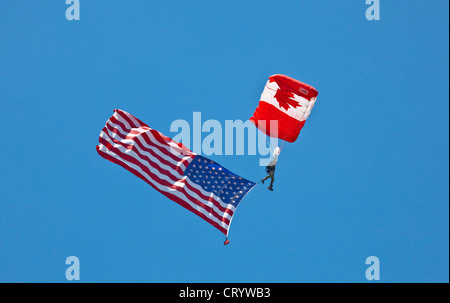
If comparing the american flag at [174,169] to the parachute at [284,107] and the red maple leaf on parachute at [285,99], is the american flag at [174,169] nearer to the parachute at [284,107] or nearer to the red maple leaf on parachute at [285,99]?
the parachute at [284,107]

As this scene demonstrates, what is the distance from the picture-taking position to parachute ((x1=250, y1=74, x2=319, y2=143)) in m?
32.0

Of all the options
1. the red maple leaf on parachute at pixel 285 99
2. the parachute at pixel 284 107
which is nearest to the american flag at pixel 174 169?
the parachute at pixel 284 107

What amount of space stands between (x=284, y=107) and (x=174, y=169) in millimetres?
5636

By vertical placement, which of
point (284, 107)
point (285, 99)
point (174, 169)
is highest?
point (285, 99)

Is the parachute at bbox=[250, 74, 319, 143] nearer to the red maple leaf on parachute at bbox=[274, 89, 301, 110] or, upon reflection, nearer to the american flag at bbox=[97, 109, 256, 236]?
the red maple leaf on parachute at bbox=[274, 89, 301, 110]

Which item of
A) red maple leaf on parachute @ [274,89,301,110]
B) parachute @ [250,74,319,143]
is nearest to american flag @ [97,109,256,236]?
parachute @ [250,74,319,143]

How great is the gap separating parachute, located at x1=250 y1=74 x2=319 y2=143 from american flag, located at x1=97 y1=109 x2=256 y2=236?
269cm

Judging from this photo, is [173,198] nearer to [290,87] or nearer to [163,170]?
[163,170]

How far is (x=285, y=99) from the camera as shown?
1277 inches

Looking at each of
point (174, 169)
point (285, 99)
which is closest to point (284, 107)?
point (285, 99)

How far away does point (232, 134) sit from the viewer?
35781mm

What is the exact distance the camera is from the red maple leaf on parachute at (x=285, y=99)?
32.2 meters

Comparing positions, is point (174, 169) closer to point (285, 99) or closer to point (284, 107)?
point (284, 107)
